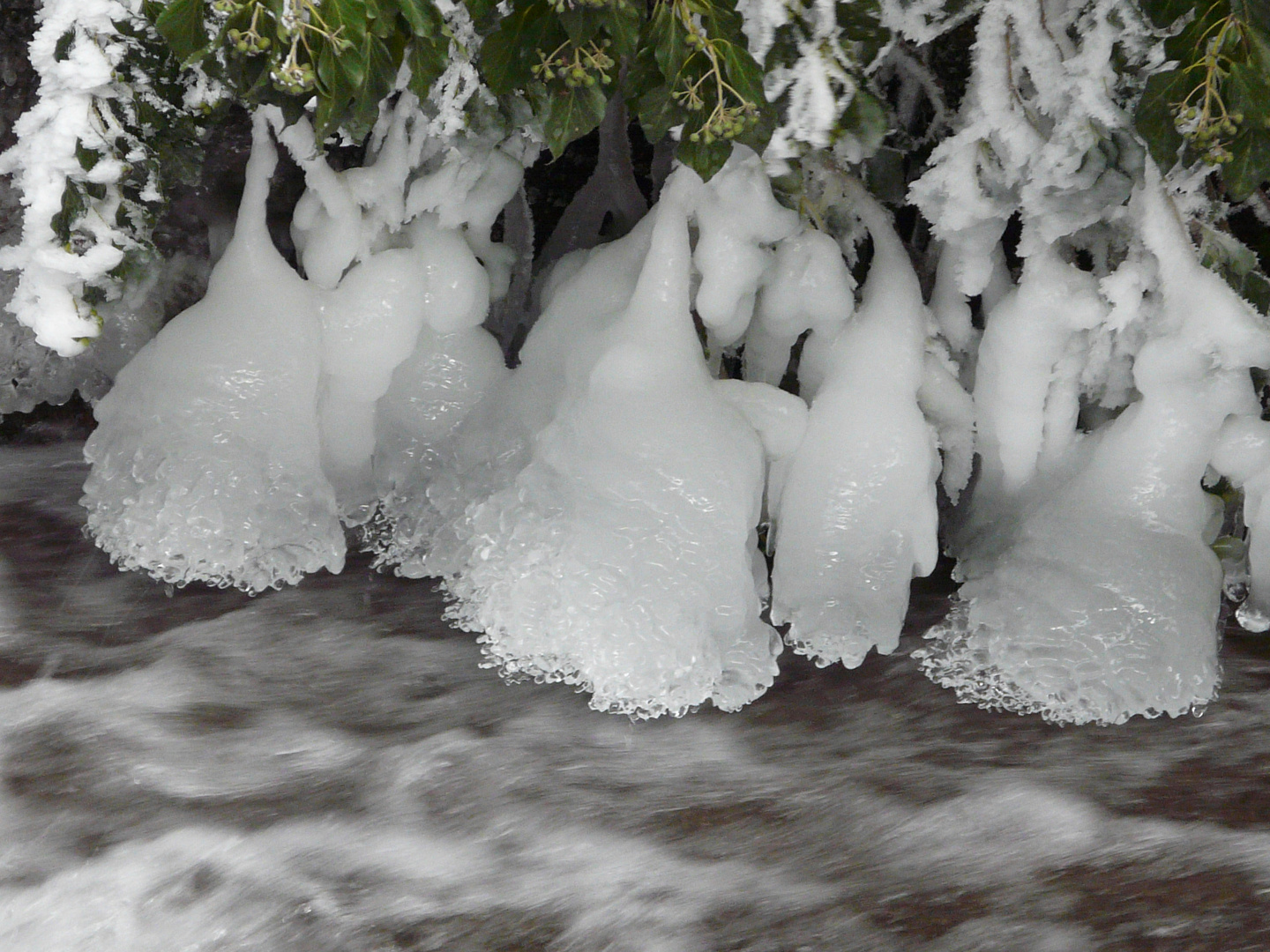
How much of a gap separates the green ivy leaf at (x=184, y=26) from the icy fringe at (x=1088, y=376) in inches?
41.2

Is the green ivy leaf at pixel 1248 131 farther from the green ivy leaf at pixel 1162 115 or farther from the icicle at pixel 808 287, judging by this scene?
the icicle at pixel 808 287

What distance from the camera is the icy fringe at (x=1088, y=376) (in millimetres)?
1886

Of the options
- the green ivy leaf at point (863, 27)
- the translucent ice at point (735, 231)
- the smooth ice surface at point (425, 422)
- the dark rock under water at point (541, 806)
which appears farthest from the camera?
the smooth ice surface at point (425, 422)

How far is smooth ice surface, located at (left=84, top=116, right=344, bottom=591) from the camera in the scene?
2129mm

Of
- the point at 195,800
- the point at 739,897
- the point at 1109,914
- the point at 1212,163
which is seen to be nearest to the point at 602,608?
the point at 739,897

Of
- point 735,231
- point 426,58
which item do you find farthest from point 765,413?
point 426,58

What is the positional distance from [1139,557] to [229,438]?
4.94ft

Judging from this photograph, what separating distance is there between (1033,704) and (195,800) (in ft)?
4.05

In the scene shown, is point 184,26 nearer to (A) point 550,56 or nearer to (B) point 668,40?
(A) point 550,56

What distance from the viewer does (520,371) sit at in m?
2.29

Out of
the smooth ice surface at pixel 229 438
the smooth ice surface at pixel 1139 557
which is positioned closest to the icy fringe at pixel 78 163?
the smooth ice surface at pixel 229 438

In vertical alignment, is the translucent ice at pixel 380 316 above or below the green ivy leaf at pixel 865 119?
below

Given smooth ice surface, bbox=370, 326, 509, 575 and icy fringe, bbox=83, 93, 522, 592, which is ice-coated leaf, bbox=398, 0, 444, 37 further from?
smooth ice surface, bbox=370, 326, 509, 575

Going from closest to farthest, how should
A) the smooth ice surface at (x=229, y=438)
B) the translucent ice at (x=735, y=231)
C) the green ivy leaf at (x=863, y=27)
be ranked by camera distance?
the green ivy leaf at (x=863, y=27) < the translucent ice at (x=735, y=231) < the smooth ice surface at (x=229, y=438)
